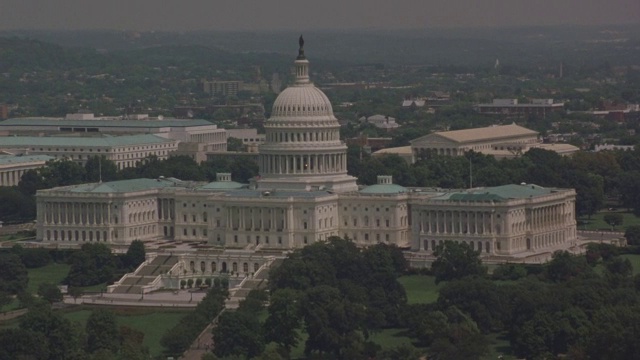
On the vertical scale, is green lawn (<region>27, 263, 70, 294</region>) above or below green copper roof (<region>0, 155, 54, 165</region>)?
below

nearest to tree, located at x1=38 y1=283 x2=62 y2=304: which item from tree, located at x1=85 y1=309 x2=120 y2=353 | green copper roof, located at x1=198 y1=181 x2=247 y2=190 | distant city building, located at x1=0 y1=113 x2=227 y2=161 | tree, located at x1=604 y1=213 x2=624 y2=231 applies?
tree, located at x1=85 y1=309 x2=120 y2=353

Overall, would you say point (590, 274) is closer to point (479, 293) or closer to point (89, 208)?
point (479, 293)

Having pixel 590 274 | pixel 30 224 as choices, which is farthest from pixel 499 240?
pixel 30 224

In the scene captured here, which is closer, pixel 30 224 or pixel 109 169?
pixel 30 224

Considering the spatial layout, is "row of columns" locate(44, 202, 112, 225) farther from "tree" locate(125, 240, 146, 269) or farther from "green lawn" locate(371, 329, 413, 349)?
"green lawn" locate(371, 329, 413, 349)

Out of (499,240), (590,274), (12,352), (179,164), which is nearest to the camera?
(12,352)

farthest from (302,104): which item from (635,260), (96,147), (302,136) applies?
(96,147)

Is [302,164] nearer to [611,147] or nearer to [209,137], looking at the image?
[611,147]

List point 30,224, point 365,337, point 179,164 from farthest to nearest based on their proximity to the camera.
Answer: point 179,164
point 30,224
point 365,337
